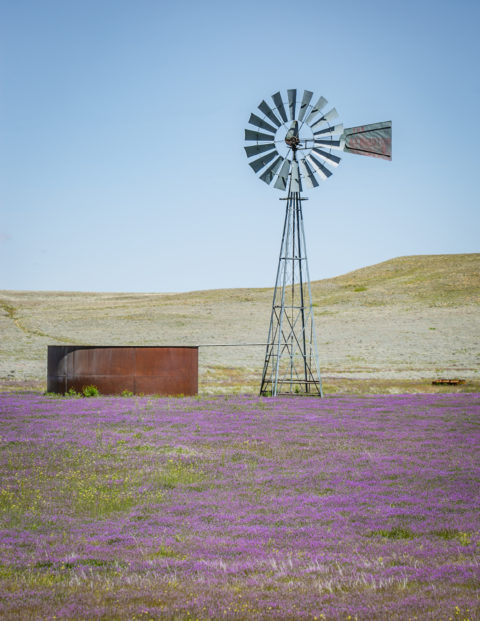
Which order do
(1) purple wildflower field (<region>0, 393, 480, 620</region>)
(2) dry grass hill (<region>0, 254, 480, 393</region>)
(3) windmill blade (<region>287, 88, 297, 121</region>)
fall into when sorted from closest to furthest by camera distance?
(1) purple wildflower field (<region>0, 393, 480, 620</region>) < (3) windmill blade (<region>287, 88, 297, 121</region>) < (2) dry grass hill (<region>0, 254, 480, 393</region>)

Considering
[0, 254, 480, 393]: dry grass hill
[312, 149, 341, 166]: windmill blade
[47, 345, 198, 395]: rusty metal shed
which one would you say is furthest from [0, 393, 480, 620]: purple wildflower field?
[0, 254, 480, 393]: dry grass hill

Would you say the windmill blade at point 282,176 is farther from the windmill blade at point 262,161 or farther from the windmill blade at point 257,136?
the windmill blade at point 257,136

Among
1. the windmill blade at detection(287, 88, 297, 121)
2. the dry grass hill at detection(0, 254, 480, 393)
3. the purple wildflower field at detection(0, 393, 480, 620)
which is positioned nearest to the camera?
the purple wildflower field at detection(0, 393, 480, 620)

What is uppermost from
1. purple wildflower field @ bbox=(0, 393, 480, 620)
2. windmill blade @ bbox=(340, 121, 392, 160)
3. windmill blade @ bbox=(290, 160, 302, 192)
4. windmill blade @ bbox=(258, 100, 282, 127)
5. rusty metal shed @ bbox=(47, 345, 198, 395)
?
windmill blade @ bbox=(258, 100, 282, 127)

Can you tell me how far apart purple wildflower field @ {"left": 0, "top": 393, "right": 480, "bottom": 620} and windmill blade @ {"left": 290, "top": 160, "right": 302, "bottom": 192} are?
14.3 metres

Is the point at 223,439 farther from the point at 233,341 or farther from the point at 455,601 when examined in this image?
the point at 233,341

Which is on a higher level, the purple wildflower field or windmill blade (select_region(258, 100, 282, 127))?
windmill blade (select_region(258, 100, 282, 127))

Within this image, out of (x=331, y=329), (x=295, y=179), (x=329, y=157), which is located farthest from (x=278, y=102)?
(x=331, y=329)

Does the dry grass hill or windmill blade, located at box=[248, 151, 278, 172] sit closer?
windmill blade, located at box=[248, 151, 278, 172]

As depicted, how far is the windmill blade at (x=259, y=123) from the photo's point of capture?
116 feet

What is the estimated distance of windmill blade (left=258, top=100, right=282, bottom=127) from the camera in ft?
115

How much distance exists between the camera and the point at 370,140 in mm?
35375

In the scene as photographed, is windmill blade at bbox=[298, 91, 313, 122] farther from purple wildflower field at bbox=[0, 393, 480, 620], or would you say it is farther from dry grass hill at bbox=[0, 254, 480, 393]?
purple wildflower field at bbox=[0, 393, 480, 620]

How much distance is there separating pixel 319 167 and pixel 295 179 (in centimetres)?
139
